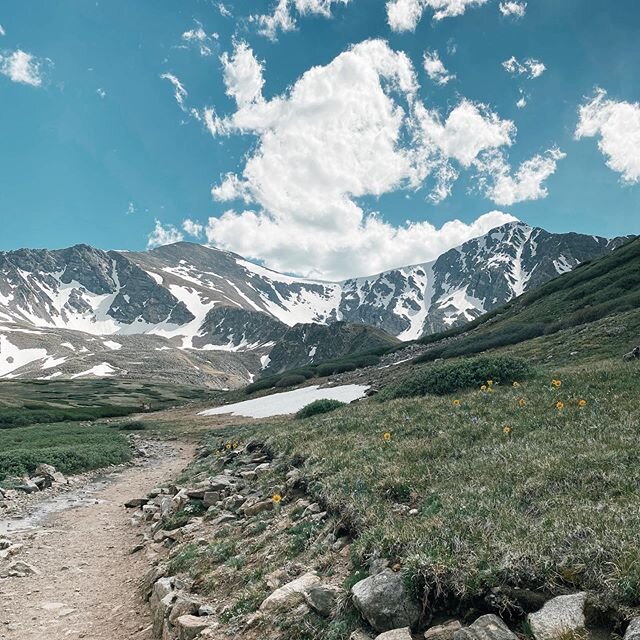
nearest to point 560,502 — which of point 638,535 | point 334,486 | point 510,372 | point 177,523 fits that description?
point 638,535

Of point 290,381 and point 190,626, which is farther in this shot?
point 290,381

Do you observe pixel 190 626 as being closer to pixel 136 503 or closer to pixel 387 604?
pixel 387 604

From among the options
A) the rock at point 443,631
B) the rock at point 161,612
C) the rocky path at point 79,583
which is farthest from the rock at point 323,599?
the rocky path at point 79,583

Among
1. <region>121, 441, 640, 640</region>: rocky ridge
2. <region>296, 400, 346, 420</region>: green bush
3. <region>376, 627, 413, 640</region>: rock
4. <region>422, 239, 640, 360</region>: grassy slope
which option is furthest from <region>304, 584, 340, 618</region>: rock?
<region>422, 239, 640, 360</region>: grassy slope

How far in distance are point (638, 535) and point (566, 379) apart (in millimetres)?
11611

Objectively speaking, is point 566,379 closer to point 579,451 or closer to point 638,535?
point 579,451

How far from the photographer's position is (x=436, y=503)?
24.9ft

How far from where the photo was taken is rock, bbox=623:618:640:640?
368cm

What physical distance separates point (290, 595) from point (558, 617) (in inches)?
143

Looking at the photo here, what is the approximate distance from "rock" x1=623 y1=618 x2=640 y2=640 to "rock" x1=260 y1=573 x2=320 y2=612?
3.98m

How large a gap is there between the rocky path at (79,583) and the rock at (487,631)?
18.3ft

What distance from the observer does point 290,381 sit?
251ft

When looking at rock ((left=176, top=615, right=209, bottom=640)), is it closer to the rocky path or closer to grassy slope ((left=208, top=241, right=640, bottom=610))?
the rocky path

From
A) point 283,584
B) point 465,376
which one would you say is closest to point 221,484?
point 283,584
